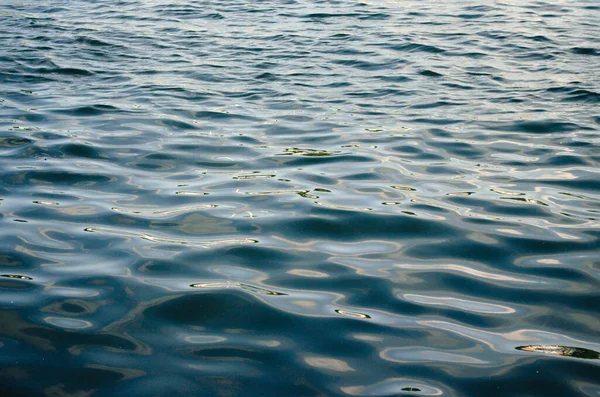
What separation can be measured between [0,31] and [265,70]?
19.3 feet

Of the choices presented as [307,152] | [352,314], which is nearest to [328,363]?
[352,314]

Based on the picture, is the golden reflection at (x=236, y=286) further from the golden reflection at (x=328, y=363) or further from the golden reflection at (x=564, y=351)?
the golden reflection at (x=564, y=351)

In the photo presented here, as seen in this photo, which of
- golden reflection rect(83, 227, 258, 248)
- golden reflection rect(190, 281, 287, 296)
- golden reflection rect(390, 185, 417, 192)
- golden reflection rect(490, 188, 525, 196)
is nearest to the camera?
golden reflection rect(190, 281, 287, 296)

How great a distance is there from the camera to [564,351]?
263 cm

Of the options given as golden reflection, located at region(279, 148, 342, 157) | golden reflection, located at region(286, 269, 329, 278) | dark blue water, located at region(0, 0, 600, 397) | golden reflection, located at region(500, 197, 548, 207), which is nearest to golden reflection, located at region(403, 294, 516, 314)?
dark blue water, located at region(0, 0, 600, 397)

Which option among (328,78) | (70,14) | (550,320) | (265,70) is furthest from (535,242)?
(70,14)

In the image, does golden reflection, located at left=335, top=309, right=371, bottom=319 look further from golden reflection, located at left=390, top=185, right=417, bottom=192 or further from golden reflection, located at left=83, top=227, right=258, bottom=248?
golden reflection, located at left=390, top=185, right=417, bottom=192

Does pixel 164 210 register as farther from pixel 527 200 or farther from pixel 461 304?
pixel 527 200

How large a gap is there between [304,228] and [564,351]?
1682mm

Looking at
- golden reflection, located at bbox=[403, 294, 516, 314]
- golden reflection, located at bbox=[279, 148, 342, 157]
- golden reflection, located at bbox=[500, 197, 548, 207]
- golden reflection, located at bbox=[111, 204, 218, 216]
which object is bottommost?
golden reflection, located at bbox=[403, 294, 516, 314]

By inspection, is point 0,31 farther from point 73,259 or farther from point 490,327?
point 490,327

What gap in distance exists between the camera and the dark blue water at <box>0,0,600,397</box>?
2547 mm

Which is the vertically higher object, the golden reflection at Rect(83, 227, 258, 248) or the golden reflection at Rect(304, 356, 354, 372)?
the golden reflection at Rect(83, 227, 258, 248)

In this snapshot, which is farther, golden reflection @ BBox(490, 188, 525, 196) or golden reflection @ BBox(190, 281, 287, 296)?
golden reflection @ BBox(490, 188, 525, 196)
